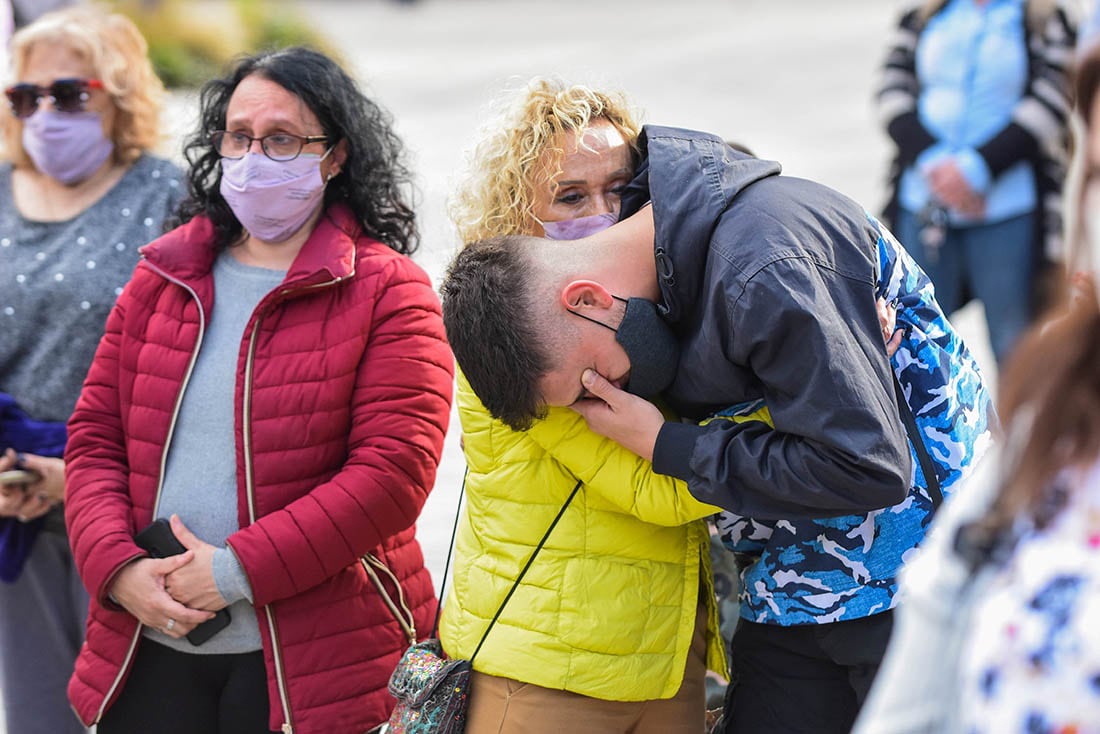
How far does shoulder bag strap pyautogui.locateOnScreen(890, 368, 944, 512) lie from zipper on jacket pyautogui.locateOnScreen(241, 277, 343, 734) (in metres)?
1.24

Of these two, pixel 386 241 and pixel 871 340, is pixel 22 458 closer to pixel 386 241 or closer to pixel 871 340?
pixel 386 241

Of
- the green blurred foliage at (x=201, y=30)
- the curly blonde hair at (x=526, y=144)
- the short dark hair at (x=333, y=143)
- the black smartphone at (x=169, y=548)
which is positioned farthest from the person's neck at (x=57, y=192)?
the green blurred foliage at (x=201, y=30)

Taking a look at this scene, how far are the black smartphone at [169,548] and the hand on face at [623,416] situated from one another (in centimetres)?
104

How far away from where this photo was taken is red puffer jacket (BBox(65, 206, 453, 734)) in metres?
2.86

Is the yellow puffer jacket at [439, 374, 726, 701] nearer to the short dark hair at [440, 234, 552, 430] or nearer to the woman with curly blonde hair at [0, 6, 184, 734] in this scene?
the short dark hair at [440, 234, 552, 430]

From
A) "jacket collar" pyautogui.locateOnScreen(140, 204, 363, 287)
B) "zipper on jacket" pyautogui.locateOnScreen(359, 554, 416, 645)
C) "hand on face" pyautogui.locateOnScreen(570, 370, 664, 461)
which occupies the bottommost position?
"zipper on jacket" pyautogui.locateOnScreen(359, 554, 416, 645)

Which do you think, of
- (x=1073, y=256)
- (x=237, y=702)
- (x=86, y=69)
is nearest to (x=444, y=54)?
(x=86, y=69)

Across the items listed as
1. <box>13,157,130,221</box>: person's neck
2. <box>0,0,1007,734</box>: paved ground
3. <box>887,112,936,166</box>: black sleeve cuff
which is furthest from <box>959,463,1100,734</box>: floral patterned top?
<box>887,112,936,166</box>: black sleeve cuff

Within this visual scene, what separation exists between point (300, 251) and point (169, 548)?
2.39 feet

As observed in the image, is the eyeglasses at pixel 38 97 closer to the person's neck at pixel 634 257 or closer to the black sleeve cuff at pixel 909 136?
the person's neck at pixel 634 257

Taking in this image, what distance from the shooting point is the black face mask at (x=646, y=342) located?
2.35 meters

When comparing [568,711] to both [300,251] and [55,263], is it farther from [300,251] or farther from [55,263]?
[55,263]

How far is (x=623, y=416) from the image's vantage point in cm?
238

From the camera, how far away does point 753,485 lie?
2229 mm
